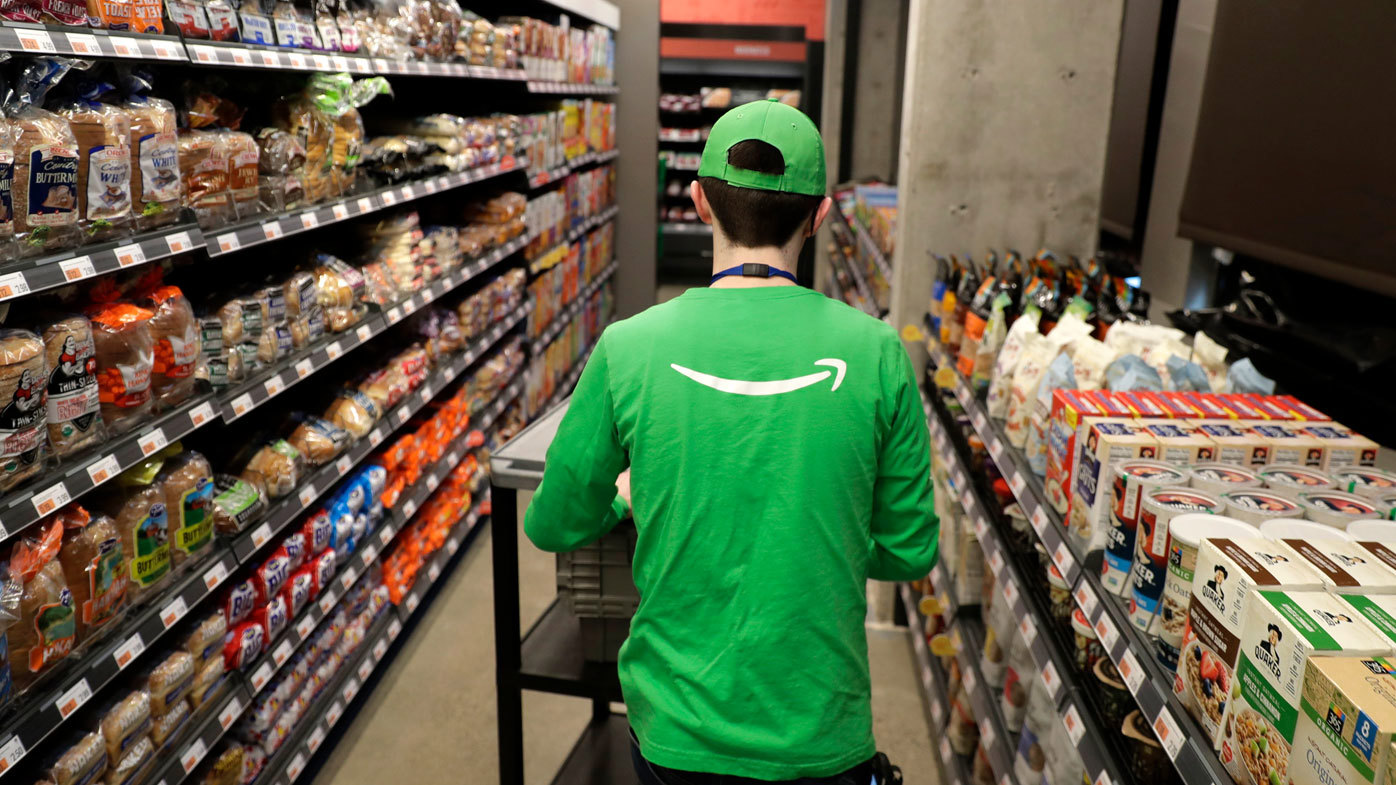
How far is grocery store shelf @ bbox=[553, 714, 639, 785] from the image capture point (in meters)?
2.65

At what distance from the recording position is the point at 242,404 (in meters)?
2.52

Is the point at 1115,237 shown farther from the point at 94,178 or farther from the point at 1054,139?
the point at 94,178

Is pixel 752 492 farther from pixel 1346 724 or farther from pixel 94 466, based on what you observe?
pixel 94 466

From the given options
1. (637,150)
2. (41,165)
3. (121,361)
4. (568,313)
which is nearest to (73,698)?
(121,361)

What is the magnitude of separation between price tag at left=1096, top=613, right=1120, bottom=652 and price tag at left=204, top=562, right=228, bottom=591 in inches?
77.7

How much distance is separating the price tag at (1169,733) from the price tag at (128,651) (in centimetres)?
194

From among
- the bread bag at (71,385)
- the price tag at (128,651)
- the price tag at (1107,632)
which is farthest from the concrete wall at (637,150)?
the price tag at (1107,632)

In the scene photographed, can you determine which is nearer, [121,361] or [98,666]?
[98,666]

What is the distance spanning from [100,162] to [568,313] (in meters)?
4.54

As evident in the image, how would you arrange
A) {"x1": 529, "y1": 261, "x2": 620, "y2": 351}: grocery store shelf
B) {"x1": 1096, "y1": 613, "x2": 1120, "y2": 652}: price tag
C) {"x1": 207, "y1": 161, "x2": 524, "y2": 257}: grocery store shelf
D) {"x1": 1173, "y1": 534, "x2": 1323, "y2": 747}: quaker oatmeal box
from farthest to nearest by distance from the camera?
{"x1": 529, "y1": 261, "x2": 620, "y2": 351}: grocery store shelf, {"x1": 207, "y1": 161, "x2": 524, "y2": 257}: grocery store shelf, {"x1": 1096, "y1": 613, "x2": 1120, "y2": 652}: price tag, {"x1": 1173, "y1": 534, "x2": 1323, "y2": 747}: quaker oatmeal box

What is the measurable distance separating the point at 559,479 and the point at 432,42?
2.77 meters

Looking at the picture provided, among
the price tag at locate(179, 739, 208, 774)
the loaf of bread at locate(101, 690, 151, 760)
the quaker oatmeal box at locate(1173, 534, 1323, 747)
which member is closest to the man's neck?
the quaker oatmeal box at locate(1173, 534, 1323, 747)

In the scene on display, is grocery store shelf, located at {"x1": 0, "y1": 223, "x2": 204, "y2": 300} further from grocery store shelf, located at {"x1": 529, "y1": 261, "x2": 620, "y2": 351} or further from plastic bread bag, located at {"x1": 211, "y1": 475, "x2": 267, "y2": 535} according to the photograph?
grocery store shelf, located at {"x1": 529, "y1": 261, "x2": 620, "y2": 351}

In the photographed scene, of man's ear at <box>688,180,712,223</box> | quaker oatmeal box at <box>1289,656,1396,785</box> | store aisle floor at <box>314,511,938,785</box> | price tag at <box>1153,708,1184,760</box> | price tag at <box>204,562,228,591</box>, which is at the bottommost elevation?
store aisle floor at <box>314,511,938,785</box>
